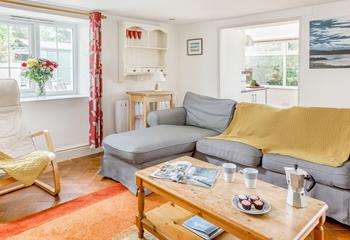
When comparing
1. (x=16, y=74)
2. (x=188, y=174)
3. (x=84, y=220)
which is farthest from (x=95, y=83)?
(x=188, y=174)

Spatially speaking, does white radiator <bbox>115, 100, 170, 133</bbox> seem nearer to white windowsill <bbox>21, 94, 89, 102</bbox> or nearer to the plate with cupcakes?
white windowsill <bbox>21, 94, 89, 102</bbox>

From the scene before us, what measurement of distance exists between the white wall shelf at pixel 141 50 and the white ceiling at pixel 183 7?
0.23 m

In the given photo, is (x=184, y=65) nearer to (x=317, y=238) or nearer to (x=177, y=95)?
(x=177, y=95)

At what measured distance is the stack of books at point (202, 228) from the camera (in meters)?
1.76

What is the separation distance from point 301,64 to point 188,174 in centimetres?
261

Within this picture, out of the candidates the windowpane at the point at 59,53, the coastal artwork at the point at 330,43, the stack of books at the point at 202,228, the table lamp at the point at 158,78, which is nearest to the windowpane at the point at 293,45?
the coastal artwork at the point at 330,43

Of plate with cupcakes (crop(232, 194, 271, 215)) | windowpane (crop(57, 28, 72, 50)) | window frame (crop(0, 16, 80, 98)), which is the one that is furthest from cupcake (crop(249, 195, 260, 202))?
windowpane (crop(57, 28, 72, 50))

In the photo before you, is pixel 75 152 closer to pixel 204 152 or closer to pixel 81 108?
pixel 81 108

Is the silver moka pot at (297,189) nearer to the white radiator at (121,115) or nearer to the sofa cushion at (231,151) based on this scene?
the sofa cushion at (231,151)

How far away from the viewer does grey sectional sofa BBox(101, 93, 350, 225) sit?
227 centimetres

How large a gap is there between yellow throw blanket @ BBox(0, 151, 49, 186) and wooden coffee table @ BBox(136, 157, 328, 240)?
38.2 inches

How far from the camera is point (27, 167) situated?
2432 mm

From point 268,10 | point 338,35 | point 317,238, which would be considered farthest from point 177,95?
point 317,238

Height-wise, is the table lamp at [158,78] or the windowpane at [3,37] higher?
the windowpane at [3,37]
